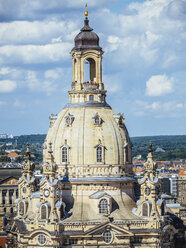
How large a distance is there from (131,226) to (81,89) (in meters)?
19.3

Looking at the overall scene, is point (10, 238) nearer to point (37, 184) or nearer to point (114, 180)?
point (37, 184)

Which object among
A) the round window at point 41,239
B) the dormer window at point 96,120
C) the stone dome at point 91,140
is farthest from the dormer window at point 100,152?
the round window at point 41,239

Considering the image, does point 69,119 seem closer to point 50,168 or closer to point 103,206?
point 50,168

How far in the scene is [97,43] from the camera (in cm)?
11231

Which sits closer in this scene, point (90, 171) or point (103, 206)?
point (103, 206)

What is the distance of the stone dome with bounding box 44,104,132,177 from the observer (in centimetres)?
10644

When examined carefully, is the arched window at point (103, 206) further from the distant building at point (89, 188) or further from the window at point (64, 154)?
the window at point (64, 154)

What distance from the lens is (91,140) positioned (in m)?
107

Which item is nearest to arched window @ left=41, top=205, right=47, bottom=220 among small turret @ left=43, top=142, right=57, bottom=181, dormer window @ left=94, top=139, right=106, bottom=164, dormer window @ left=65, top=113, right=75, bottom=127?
small turret @ left=43, top=142, right=57, bottom=181

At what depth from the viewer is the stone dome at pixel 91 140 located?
106438 mm

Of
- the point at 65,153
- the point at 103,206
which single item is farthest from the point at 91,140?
the point at 103,206

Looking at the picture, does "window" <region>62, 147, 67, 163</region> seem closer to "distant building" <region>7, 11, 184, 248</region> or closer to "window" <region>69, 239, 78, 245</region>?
"distant building" <region>7, 11, 184, 248</region>

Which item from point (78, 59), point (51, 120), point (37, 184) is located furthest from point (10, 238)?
point (78, 59)

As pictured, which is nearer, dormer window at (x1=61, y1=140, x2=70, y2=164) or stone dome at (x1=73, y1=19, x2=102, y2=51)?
dormer window at (x1=61, y1=140, x2=70, y2=164)
